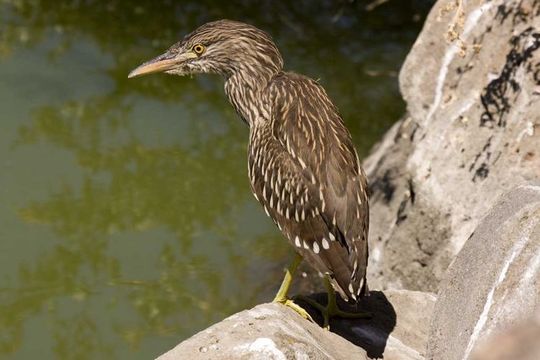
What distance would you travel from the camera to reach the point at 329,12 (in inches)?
441

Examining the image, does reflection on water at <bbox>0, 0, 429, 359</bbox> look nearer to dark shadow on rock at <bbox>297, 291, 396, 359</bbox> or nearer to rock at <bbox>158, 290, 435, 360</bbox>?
dark shadow on rock at <bbox>297, 291, 396, 359</bbox>

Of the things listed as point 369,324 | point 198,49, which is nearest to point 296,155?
point 369,324

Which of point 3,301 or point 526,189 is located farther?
point 3,301

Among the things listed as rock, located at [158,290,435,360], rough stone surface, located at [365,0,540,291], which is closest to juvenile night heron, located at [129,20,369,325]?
rock, located at [158,290,435,360]

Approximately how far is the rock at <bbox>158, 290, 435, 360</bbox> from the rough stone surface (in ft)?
2.30

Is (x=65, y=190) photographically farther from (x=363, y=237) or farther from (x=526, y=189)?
(x=526, y=189)

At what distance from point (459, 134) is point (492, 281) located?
7.23ft

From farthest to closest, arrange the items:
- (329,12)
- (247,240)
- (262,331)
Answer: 1. (329,12)
2. (247,240)
3. (262,331)

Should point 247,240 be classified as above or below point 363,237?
below

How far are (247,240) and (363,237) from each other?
10.3 ft

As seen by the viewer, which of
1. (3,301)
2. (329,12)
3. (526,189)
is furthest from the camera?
(329,12)

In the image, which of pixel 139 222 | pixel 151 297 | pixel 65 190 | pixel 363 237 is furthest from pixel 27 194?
pixel 363 237

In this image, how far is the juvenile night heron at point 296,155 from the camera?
494cm

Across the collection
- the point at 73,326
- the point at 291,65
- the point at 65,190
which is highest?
the point at 291,65
